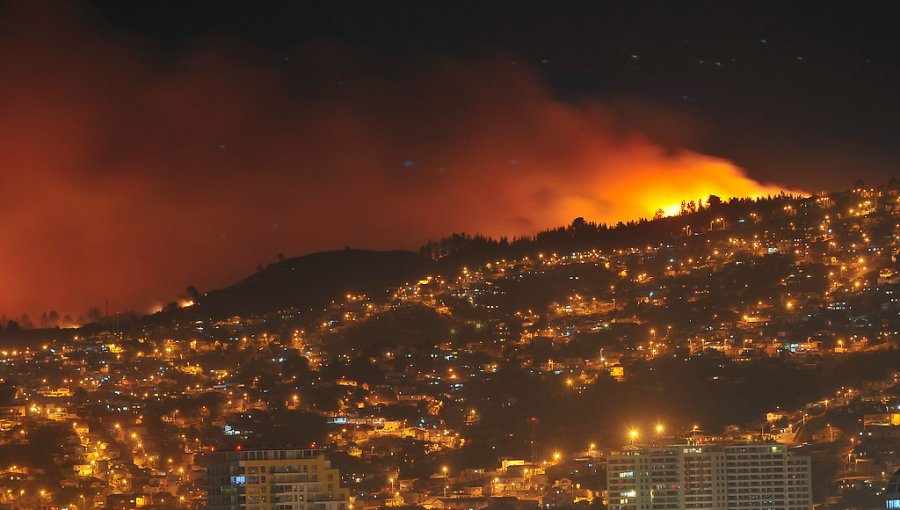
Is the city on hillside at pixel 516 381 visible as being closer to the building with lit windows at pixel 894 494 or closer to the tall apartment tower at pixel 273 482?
the tall apartment tower at pixel 273 482

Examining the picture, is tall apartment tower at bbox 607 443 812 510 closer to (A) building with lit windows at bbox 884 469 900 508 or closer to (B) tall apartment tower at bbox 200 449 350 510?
(B) tall apartment tower at bbox 200 449 350 510

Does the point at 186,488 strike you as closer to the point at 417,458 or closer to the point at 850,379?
the point at 417,458

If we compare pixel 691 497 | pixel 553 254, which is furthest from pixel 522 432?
pixel 553 254

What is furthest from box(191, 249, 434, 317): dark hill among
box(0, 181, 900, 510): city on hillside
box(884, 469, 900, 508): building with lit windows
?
box(884, 469, 900, 508): building with lit windows

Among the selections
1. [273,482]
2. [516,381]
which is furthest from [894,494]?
[516,381]

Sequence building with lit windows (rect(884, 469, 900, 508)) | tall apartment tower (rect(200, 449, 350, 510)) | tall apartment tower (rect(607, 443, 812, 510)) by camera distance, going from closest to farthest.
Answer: building with lit windows (rect(884, 469, 900, 508)) → tall apartment tower (rect(200, 449, 350, 510)) → tall apartment tower (rect(607, 443, 812, 510))

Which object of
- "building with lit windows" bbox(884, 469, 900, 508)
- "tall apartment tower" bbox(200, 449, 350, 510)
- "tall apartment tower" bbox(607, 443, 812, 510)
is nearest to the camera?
"building with lit windows" bbox(884, 469, 900, 508)
